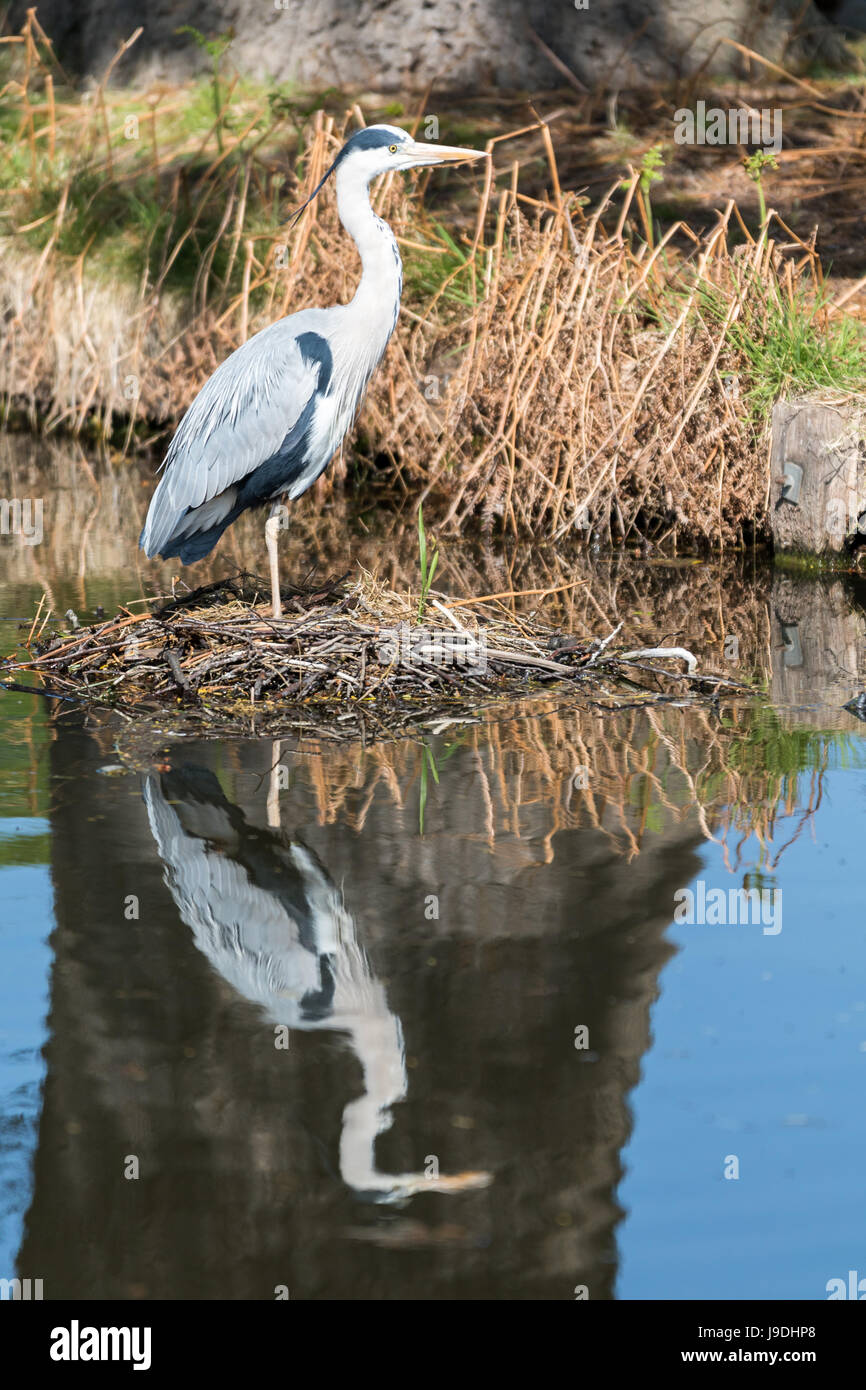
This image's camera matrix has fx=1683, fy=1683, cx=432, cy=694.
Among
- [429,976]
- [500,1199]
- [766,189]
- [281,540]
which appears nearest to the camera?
[500,1199]

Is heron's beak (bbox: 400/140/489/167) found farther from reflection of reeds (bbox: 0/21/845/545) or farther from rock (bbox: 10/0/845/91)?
rock (bbox: 10/0/845/91)

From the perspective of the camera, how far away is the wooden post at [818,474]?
345 inches

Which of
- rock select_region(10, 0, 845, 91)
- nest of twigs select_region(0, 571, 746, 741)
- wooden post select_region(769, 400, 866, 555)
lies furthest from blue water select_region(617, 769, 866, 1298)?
rock select_region(10, 0, 845, 91)

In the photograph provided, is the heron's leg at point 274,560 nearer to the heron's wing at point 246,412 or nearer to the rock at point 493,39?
the heron's wing at point 246,412

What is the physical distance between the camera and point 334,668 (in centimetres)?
661

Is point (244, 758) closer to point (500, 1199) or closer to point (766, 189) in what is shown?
point (500, 1199)

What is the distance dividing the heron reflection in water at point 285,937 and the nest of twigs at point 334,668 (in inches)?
30.6

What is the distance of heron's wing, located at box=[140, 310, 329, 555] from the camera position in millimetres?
6973

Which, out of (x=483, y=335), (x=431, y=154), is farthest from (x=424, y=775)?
(x=483, y=335)

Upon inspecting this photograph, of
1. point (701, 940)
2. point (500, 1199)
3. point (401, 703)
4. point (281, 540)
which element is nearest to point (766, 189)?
point (281, 540)

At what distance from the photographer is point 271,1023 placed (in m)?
4.11

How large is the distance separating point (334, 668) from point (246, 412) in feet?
3.96

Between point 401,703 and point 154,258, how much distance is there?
312 inches
